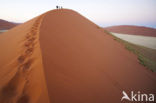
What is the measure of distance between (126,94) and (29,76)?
2.31 metres

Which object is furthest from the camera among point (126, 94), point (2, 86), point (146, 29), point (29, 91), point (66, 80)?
point (146, 29)

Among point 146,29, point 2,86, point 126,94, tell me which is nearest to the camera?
point 2,86

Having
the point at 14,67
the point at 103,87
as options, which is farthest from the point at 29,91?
the point at 103,87

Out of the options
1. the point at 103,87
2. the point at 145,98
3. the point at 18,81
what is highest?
the point at 18,81

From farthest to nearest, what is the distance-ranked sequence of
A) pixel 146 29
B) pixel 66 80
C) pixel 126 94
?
1. pixel 146 29
2. pixel 126 94
3. pixel 66 80

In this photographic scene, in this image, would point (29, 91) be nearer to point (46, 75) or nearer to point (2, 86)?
point (46, 75)

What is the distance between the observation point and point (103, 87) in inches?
95.7

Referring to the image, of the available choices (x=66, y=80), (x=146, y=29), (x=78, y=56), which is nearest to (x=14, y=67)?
(x=66, y=80)

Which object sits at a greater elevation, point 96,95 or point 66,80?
point 66,80

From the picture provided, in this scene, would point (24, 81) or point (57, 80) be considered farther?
point (57, 80)

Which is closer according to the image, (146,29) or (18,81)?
(18,81)

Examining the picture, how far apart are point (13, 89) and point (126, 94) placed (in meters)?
2.50

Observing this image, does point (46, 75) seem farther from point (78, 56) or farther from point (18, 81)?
point (78, 56)

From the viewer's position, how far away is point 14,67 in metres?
2.15
